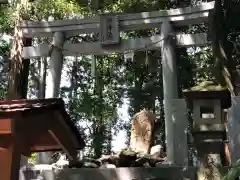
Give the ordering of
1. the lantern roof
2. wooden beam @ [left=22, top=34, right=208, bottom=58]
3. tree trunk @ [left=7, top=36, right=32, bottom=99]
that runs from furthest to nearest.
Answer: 1. tree trunk @ [left=7, top=36, right=32, bottom=99]
2. wooden beam @ [left=22, top=34, right=208, bottom=58]
3. the lantern roof

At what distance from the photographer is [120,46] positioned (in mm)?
9742

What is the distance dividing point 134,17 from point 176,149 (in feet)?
14.0

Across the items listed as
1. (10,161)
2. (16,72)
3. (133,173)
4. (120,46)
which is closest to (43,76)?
(16,72)

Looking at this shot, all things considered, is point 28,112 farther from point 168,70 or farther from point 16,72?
point 16,72

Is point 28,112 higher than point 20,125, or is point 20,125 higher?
point 28,112

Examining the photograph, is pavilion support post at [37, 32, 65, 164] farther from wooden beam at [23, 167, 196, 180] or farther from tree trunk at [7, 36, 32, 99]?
wooden beam at [23, 167, 196, 180]

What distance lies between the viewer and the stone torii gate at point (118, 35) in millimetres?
9148

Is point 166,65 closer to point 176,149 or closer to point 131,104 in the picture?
point 176,149

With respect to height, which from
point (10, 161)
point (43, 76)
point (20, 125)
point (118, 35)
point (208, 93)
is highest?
point (118, 35)

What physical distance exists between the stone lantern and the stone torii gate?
7.05ft

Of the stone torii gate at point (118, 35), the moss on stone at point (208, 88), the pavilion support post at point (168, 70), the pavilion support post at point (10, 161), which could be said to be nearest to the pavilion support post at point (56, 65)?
the stone torii gate at point (118, 35)

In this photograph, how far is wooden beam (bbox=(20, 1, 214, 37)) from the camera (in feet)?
30.2

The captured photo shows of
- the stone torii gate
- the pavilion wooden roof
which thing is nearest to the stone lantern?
the stone torii gate

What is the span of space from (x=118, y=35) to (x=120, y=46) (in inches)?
12.6
